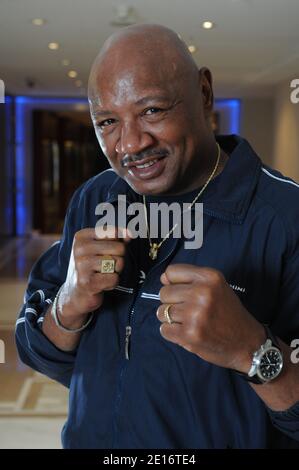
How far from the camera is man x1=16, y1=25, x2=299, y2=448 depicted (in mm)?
848

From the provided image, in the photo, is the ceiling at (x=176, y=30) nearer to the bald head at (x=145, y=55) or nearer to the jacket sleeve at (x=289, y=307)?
the bald head at (x=145, y=55)

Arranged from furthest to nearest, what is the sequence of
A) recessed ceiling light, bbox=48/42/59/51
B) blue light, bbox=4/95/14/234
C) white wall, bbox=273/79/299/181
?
blue light, bbox=4/95/14/234 → white wall, bbox=273/79/299/181 → recessed ceiling light, bbox=48/42/59/51

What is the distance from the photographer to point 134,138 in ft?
2.81

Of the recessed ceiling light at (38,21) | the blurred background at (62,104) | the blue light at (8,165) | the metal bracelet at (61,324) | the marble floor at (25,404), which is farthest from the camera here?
the blue light at (8,165)

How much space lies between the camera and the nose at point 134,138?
86cm

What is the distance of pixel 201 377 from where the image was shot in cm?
87

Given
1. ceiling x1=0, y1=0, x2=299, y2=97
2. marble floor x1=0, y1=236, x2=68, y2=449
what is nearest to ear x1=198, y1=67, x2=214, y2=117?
marble floor x1=0, y1=236, x2=68, y2=449

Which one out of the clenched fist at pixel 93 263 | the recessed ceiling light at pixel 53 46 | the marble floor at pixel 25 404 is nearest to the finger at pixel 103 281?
the clenched fist at pixel 93 263

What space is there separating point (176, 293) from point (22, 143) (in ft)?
37.5

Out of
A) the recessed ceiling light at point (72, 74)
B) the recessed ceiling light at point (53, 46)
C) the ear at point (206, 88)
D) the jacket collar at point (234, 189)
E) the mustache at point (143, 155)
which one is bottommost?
the jacket collar at point (234, 189)

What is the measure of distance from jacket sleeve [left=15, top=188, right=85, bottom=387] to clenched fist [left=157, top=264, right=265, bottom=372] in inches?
13.8

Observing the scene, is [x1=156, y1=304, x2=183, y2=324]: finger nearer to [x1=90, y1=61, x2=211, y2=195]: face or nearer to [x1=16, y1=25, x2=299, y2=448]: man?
[x1=16, y1=25, x2=299, y2=448]: man

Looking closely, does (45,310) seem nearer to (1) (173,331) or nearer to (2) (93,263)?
(2) (93,263)

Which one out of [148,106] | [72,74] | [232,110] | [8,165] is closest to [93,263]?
[148,106]
